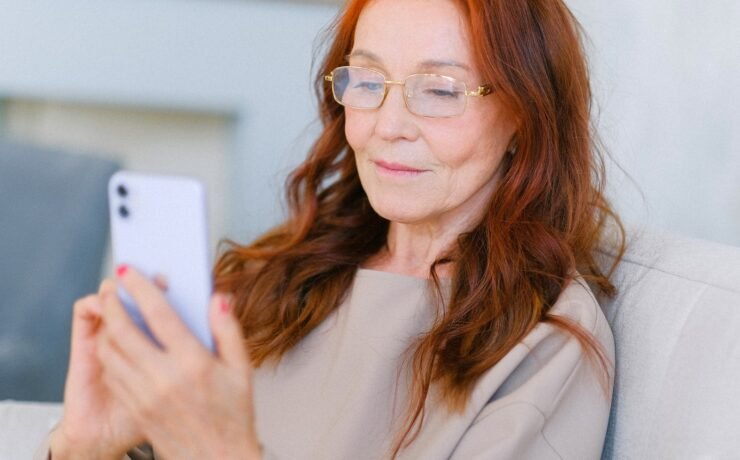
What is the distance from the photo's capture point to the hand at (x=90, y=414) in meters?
1.07

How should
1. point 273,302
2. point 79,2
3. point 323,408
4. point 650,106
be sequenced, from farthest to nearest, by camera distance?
point 79,2
point 650,106
point 273,302
point 323,408

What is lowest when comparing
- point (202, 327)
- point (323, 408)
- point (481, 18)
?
point (323, 408)

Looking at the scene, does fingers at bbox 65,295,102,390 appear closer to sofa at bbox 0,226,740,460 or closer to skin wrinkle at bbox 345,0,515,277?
skin wrinkle at bbox 345,0,515,277

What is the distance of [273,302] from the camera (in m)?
1.58

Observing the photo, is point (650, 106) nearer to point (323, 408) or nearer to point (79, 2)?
point (323, 408)

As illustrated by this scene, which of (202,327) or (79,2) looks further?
(79,2)

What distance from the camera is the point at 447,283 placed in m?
1.40

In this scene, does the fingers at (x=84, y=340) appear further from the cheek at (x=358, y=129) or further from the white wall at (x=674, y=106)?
the white wall at (x=674, y=106)

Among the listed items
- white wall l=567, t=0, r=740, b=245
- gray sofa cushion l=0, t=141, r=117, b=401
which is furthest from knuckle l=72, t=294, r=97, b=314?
gray sofa cushion l=0, t=141, r=117, b=401

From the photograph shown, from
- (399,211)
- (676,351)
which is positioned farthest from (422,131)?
(676,351)

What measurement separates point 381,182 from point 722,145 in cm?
87

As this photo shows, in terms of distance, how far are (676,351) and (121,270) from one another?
0.63 m

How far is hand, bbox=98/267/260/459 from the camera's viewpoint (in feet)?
2.87

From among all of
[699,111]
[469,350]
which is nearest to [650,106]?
[699,111]
